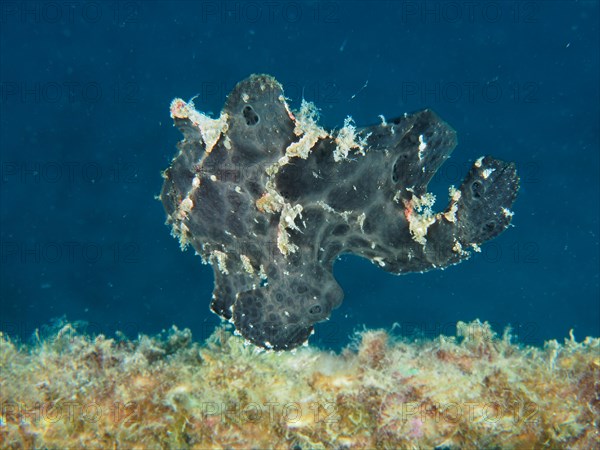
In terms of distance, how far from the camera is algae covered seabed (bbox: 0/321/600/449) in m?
3.92

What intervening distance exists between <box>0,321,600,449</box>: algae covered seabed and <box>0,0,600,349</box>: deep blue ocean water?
1225cm

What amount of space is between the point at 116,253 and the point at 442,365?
2158cm

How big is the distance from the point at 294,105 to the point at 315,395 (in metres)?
14.7

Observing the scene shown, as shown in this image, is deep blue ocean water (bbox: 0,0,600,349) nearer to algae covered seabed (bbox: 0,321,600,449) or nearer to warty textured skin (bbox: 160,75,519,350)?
warty textured skin (bbox: 160,75,519,350)

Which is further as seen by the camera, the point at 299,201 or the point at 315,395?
the point at 299,201

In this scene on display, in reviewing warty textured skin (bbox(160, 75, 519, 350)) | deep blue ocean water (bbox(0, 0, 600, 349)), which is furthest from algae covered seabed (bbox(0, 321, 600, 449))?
deep blue ocean water (bbox(0, 0, 600, 349))

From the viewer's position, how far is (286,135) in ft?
14.8

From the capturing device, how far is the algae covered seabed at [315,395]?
3.92 meters

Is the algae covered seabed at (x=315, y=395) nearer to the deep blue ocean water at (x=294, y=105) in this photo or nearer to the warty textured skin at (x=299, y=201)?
the warty textured skin at (x=299, y=201)

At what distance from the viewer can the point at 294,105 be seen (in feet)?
56.9

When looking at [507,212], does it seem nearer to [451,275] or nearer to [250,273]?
[250,273]

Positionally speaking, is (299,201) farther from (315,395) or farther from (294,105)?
(294,105)

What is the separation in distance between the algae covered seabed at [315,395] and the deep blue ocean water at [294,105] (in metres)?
12.2

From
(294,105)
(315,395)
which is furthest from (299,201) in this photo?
(294,105)
